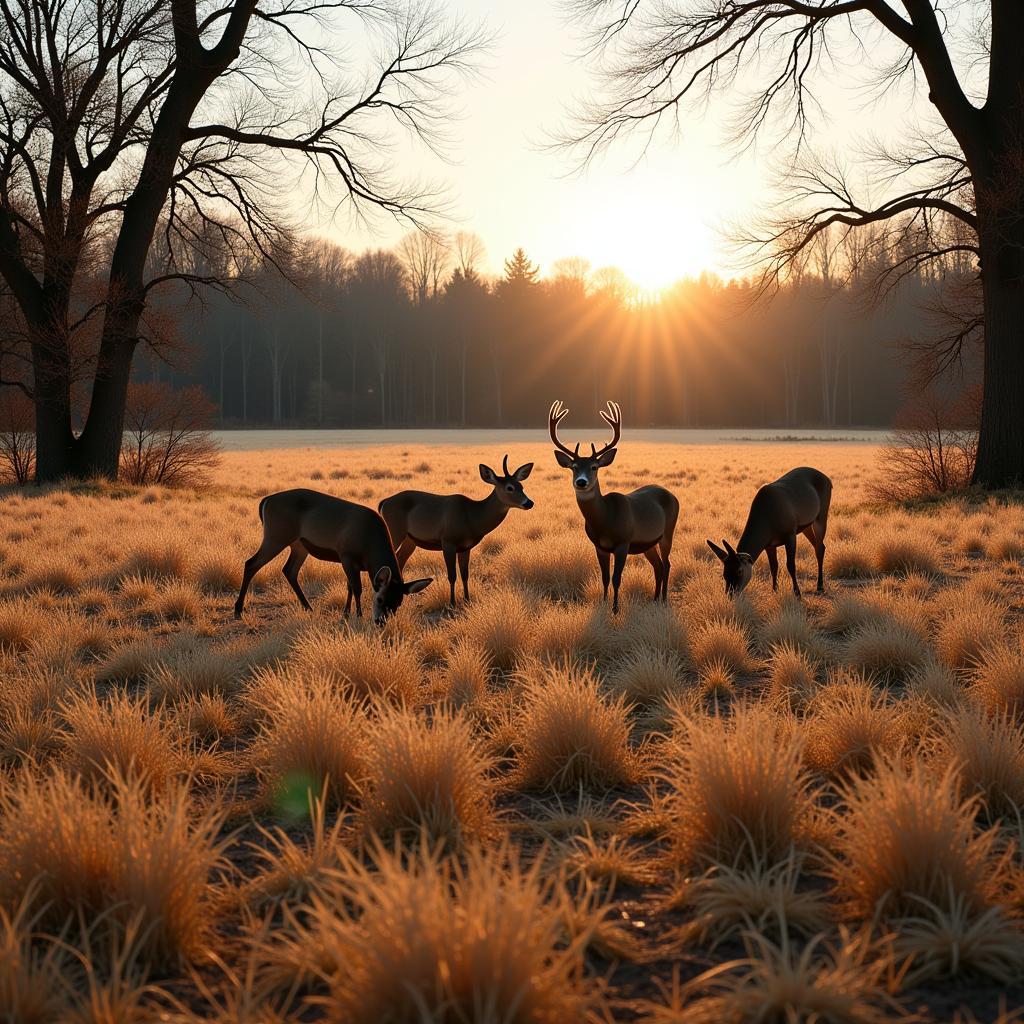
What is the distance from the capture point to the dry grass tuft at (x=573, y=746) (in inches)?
194

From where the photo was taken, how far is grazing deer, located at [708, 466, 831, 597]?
368 inches

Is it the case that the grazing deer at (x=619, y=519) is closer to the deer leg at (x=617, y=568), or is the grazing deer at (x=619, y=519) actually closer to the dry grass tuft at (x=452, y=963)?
the deer leg at (x=617, y=568)

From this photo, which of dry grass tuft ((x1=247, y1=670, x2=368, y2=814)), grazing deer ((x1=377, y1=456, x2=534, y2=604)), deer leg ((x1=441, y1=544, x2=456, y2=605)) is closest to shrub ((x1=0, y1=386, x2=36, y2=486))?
grazing deer ((x1=377, y1=456, x2=534, y2=604))

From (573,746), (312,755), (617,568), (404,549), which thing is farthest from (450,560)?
(312,755)

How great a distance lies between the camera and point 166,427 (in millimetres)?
24688

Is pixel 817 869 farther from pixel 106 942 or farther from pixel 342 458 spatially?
pixel 342 458

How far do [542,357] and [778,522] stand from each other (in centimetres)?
7380

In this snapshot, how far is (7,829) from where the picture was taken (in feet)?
11.6

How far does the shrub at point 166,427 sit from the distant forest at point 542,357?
5640cm

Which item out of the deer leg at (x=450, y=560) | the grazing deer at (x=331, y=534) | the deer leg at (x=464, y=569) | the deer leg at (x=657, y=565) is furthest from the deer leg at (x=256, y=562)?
the deer leg at (x=657, y=565)

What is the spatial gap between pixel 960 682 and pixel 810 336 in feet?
277

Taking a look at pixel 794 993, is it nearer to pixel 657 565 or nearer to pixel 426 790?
pixel 426 790

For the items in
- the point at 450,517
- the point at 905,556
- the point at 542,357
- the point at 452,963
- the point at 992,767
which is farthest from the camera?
the point at 542,357

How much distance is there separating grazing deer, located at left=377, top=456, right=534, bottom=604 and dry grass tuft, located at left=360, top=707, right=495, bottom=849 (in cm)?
561
